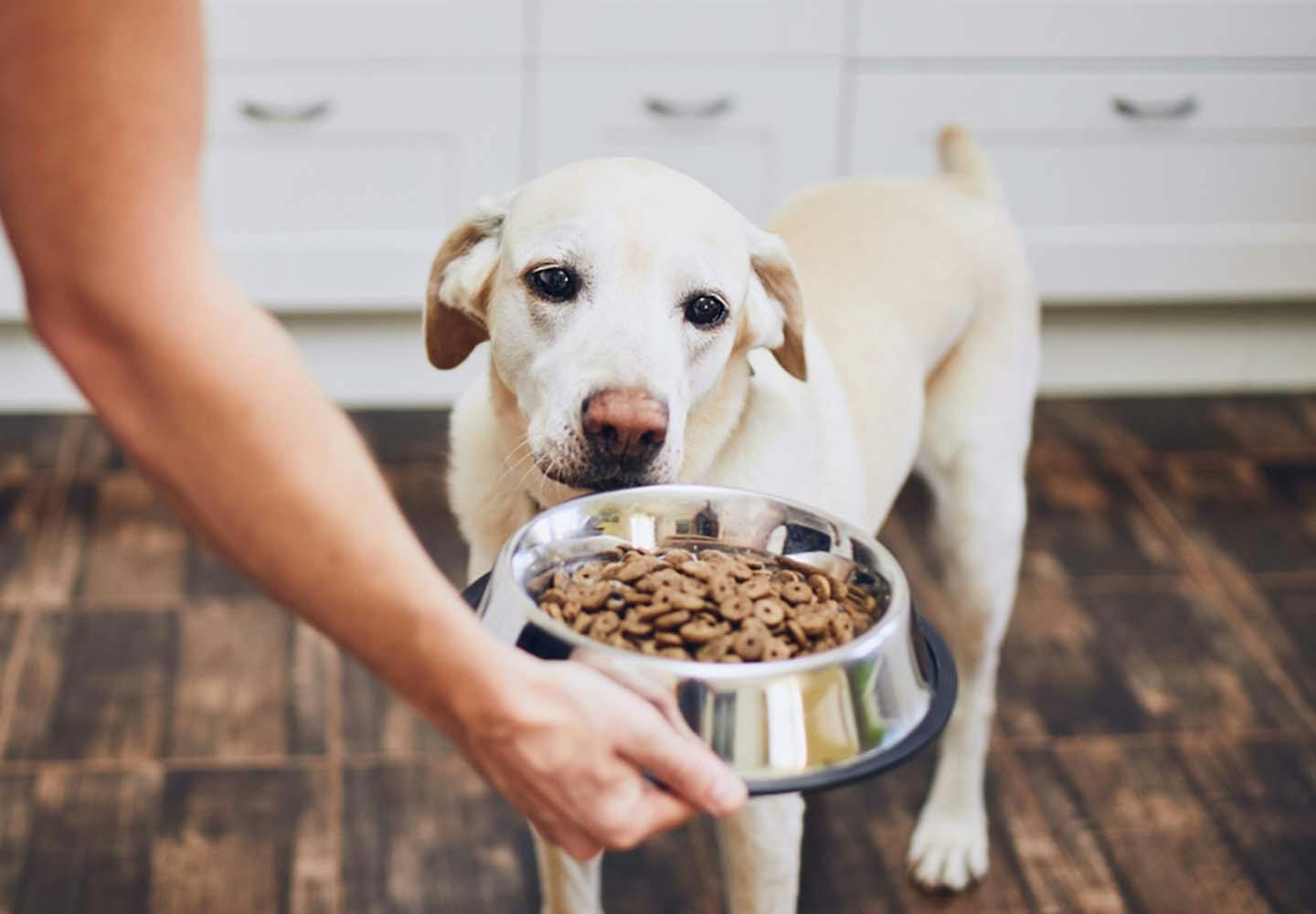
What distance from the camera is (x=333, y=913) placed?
1.77 m

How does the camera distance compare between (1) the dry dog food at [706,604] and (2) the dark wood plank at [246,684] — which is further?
(2) the dark wood plank at [246,684]

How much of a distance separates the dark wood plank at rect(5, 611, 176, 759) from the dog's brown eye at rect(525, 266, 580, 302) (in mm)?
1096

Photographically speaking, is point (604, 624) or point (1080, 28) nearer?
point (604, 624)

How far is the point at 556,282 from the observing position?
4.13 feet

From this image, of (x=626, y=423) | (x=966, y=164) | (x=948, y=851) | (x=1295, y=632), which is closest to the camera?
(x=626, y=423)

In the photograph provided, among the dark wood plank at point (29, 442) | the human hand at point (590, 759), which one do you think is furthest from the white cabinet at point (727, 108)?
the human hand at point (590, 759)

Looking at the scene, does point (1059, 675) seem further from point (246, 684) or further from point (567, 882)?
point (246, 684)

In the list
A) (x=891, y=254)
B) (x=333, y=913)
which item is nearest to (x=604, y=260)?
(x=891, y=254)

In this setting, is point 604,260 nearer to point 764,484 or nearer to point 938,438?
point 764,484

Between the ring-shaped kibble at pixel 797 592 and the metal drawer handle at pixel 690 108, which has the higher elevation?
the ring-shaped kibble at pixel 797 592

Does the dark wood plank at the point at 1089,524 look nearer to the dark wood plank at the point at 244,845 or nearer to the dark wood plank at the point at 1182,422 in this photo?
the dark wood plank at the point at 1182,422

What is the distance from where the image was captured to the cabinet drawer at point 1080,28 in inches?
108

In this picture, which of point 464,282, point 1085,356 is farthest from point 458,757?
point 1085,356

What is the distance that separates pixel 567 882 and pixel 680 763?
0.85m
